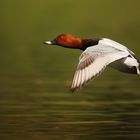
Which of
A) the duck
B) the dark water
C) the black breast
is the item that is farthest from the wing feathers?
the black breast

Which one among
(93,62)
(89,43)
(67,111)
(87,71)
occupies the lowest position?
(67,111)

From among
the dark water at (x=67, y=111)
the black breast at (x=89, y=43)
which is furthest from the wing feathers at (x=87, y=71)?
the black breast at (x=89, y=43)

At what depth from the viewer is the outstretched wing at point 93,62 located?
10766 millimetres

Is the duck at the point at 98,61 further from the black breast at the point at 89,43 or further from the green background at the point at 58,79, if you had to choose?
the green background at the point at 58,79

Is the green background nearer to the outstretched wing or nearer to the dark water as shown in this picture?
the dark water

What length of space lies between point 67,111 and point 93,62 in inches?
79.3

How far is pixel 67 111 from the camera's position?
1293cm

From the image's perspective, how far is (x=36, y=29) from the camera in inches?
1025

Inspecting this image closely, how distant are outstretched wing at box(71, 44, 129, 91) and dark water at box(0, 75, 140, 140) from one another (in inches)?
30.9

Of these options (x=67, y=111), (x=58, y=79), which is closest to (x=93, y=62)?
(x=67, y=111)

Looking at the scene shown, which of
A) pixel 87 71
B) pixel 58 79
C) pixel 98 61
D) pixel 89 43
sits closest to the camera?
pixel 87 71

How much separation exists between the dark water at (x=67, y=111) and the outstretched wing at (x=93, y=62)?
2.58ft

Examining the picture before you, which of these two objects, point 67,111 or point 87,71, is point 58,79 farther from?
point 87,71

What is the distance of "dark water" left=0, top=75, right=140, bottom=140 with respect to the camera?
11.4 metres
